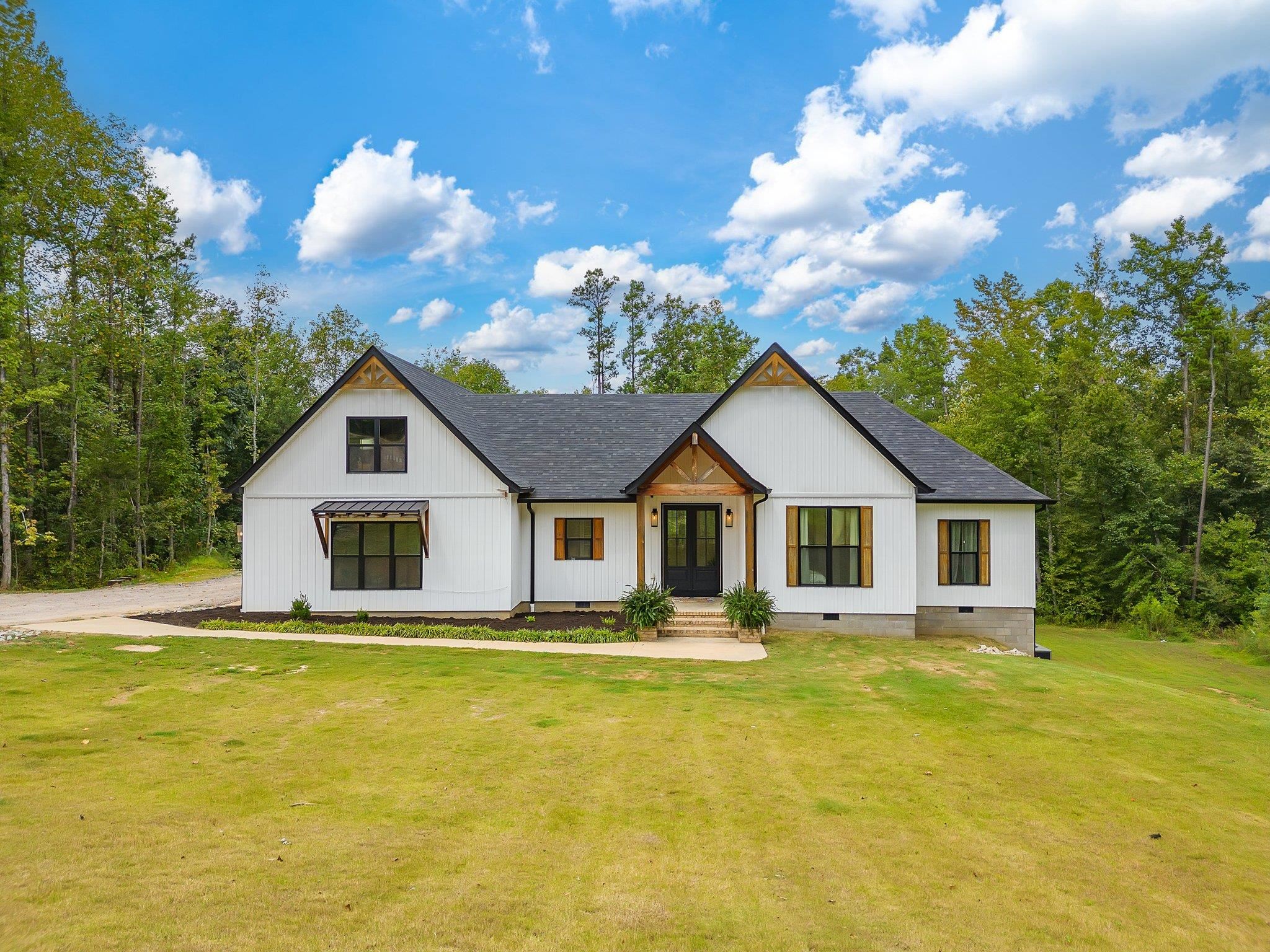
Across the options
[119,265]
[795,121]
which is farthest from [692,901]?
[119,265]

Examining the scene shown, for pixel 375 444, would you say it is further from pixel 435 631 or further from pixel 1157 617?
pixel 1157 617

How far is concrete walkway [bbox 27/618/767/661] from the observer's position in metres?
13.0

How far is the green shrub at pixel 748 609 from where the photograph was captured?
47.1ft

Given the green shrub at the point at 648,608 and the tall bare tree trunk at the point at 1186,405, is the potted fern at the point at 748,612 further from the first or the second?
the tall bare tree trunk at the point at 1186,405

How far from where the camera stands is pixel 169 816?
5312mm

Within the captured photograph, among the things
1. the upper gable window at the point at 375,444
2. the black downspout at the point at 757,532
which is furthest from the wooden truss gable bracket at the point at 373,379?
the black downspout at the point at 757,532

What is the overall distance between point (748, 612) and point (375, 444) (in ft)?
32.9

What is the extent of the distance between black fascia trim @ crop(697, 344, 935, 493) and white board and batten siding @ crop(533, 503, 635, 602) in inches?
135

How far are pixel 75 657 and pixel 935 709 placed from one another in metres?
14.1

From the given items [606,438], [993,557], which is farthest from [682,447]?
[993,557]

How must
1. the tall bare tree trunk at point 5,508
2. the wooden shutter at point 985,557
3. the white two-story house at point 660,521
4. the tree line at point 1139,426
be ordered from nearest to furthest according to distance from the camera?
1. the white two-story house at point 660,521
2. the wooden shutter at point 985,557
3. the tall bare tree trunk at point 5,508
4. the tree line at point 1139,426

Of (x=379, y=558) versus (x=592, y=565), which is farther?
(x=592, y=565)

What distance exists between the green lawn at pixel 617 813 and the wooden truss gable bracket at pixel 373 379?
769 centimetres

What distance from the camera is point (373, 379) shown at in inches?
→ 639
